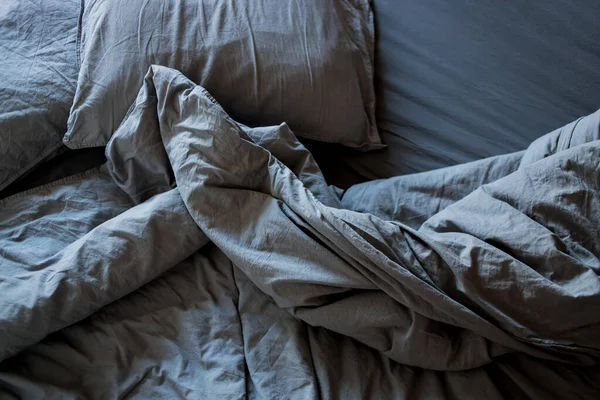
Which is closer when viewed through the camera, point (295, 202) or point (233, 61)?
point (295, 202)

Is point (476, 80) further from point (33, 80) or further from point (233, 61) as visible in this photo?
point (33, 80)

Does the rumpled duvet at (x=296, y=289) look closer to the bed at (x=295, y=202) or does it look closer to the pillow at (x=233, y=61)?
the bed at (x=295, y=202)

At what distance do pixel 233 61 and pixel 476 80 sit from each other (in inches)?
19.2

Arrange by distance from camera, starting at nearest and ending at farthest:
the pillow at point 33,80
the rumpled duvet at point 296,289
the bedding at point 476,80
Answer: the rumpled duvet at point 296,289 < the pillow at point 33,80 < the bedding at point 476,80

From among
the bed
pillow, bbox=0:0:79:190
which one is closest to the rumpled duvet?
the bed

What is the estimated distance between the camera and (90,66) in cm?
97

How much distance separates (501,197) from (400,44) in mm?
505

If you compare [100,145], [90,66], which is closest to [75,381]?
[100,145]

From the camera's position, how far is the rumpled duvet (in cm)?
72

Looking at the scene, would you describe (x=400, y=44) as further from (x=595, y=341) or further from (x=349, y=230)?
(x=595, y=341)

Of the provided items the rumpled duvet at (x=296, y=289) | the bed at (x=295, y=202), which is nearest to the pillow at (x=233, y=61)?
the bed at (x=295, y=202)

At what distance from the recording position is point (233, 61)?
0.99m

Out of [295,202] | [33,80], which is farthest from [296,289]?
[33,80]

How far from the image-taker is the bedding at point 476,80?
1042 mm
